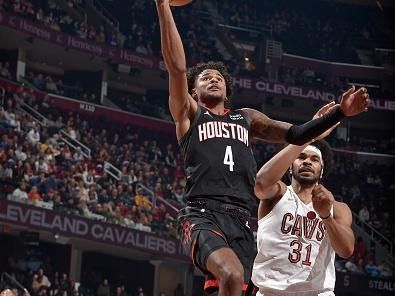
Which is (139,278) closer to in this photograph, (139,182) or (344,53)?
(139,182)

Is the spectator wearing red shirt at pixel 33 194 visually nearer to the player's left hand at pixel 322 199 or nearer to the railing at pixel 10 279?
the railing at pixel 10 279

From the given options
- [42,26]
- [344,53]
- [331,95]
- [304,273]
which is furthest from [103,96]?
[304,273]

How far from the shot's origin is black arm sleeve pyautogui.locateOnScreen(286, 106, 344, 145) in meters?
6.66

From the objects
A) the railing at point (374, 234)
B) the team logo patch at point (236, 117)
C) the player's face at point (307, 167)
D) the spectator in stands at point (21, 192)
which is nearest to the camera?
the team logo patch at point (236, 117)

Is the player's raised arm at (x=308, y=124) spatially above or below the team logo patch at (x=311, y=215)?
above

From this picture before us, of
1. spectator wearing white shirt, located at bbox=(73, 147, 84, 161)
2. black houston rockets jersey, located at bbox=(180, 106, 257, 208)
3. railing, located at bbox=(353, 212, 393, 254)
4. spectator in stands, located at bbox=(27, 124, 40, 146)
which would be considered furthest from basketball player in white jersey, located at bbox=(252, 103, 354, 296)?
railing, located at bbox=(353, 212, 393, 254)

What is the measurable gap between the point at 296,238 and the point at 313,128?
45.7 inches

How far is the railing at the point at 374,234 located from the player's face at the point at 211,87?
25399 millimetres

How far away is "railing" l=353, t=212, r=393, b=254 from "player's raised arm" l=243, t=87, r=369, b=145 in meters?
25.2

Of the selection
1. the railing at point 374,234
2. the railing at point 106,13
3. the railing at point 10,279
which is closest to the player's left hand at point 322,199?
the railing at point 10,279

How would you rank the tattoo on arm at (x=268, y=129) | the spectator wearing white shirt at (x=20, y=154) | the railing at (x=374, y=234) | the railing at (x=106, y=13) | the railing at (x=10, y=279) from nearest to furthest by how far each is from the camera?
the tattoo on arm at (x=268, y=129)
the railing at (x=10, y=279)
the spectator wearing white shirt at (x=20, y=154)
the railing at (x=374, y=234)
the railing at (x=106, y=13)

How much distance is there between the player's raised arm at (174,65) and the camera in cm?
665

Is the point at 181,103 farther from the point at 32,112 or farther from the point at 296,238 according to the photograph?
the point at 32,112

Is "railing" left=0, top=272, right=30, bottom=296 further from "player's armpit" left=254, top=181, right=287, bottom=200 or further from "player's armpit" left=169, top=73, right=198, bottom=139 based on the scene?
"player's armpit" left=169, top=73, right=198, bottom=139
